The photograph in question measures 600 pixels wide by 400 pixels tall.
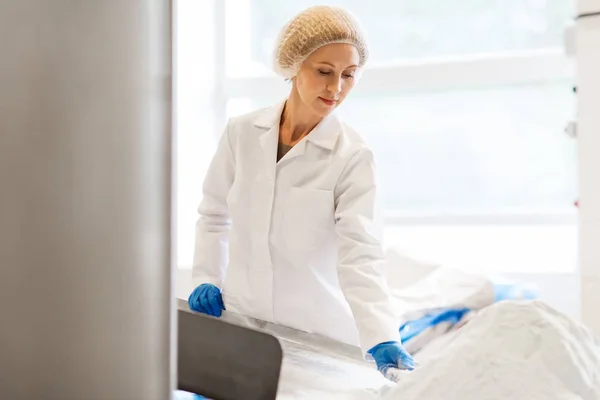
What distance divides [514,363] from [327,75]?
695mm

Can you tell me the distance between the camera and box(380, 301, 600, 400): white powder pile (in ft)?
1.86

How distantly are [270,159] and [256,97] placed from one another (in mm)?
1160

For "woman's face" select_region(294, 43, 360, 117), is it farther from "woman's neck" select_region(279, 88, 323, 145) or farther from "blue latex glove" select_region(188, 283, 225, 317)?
"blue latex glove" select_region(188, 283, 225, 317)

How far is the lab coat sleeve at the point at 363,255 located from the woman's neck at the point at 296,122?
A: 0.14 m

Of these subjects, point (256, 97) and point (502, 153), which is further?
point (256, 97)

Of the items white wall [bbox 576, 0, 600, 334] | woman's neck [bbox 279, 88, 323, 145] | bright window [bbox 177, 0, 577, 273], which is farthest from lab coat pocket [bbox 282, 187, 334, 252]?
bright window [bbox 177, 0, 577, 273]

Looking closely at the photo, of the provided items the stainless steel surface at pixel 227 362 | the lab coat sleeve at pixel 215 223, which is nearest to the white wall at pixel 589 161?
the lab coat sleeve at pixel 215 223

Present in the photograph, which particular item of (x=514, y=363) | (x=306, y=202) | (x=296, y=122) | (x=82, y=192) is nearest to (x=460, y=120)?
(x=296, y=122)

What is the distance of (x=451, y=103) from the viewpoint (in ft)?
6.86

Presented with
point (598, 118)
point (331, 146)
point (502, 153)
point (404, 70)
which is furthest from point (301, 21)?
point (502, 153)

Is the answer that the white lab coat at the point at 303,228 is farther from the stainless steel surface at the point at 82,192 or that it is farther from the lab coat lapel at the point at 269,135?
the stainless steel surface at the point at 82,192

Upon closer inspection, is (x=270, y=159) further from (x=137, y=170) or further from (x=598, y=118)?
(x=137, y=170)

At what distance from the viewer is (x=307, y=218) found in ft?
3.75

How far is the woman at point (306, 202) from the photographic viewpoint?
110cm
